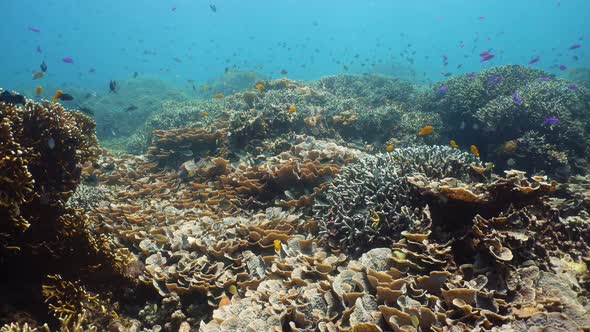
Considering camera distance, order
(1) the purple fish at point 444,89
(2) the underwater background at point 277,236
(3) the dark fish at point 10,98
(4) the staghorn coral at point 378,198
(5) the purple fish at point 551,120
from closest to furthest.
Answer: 1. (2) the underwater background at point 277,236
2. (4) the staghorn coral at point 378,198
3. (3) the dark fish at point 10,98
4. (5) the purple fish at point 551,120
5. (1) the purple fish at point 444,89

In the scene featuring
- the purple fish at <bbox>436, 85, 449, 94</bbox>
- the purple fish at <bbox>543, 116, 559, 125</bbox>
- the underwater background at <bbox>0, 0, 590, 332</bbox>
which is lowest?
the underwater background at <bbox>0, 0, 590, 332</bbox>

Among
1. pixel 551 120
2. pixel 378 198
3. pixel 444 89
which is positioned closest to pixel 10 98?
pixel 378 198

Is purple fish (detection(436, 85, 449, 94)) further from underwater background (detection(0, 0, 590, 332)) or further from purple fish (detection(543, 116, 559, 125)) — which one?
underwater background (detection(0, 0, 590, 332))

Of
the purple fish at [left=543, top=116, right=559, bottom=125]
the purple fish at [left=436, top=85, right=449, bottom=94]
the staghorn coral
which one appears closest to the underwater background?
the staghorn coral

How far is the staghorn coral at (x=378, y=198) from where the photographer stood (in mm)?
4566

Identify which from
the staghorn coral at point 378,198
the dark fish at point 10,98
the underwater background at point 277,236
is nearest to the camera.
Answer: the underwater background at point 277,236

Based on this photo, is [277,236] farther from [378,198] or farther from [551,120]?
[551,120]

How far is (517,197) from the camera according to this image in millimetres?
3842

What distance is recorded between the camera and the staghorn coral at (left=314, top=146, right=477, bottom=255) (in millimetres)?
4566

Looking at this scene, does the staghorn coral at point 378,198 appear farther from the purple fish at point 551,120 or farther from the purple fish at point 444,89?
the purple fish at point 444,89

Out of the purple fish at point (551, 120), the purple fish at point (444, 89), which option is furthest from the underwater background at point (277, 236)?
the purple fish at point (444, 89)

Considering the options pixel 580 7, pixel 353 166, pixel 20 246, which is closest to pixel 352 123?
pixel 353 166

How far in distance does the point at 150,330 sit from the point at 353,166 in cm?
418

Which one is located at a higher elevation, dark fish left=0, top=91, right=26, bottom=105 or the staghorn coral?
the staghorn coral
